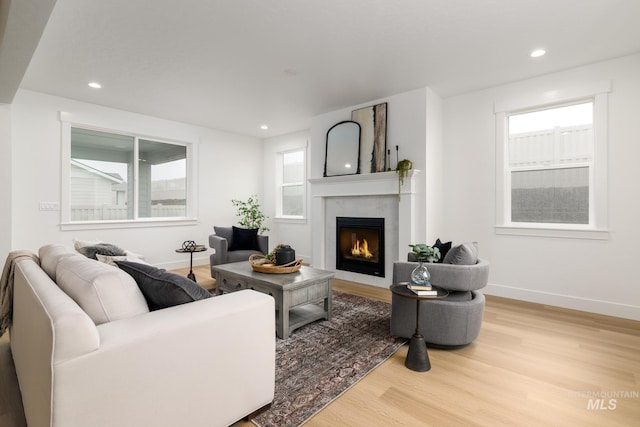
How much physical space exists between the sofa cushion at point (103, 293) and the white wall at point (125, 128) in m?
3.66

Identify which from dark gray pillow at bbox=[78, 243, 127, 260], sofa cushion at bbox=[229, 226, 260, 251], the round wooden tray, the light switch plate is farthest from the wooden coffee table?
the light switch plate

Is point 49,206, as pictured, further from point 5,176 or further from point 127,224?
point 127,224

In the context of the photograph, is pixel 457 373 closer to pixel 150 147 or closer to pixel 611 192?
pixel 611 192

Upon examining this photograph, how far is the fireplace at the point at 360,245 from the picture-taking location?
4477 millimetres

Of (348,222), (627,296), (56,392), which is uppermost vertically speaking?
(348,222)

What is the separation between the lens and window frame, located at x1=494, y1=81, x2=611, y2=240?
3291mm

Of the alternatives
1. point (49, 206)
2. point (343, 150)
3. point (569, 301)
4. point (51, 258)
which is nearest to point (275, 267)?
point (51, 258)

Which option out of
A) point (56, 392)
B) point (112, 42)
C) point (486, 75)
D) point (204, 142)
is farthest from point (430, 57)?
point (204, 142)

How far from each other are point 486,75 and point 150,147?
5.26m

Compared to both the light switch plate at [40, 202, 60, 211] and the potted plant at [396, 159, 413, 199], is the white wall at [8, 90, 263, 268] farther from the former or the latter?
the potted plant at [396, 159, 413, 199]

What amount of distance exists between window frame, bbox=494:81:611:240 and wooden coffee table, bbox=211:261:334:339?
2515 mm

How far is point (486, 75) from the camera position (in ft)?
11.9

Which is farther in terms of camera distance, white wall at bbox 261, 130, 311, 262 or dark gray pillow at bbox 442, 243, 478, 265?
white wall at bbox 261, 130, 311, 262

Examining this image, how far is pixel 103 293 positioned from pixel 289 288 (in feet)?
4.82
